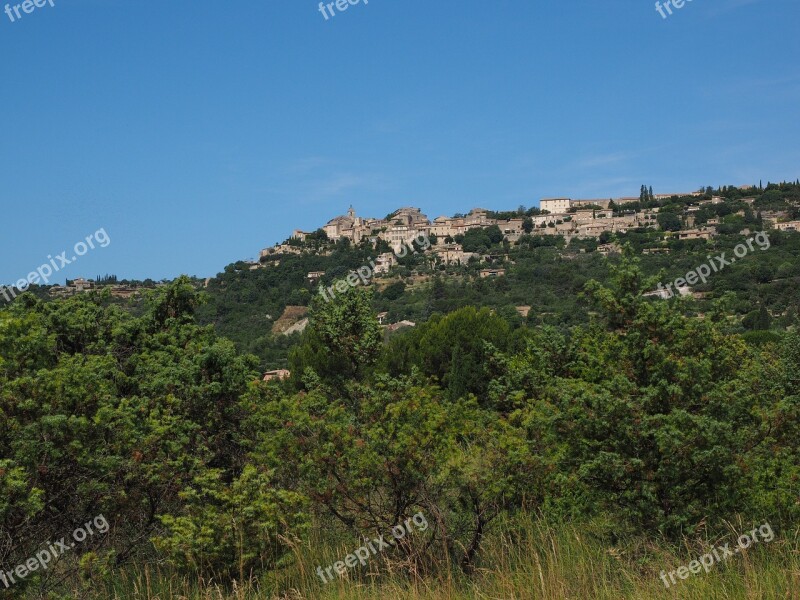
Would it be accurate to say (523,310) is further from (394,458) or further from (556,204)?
(556,204)

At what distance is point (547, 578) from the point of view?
476cm

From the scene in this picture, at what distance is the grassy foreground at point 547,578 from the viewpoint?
439cm

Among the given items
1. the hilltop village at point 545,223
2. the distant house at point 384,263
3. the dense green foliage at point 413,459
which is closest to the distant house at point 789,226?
the hilltop village at point 545,223

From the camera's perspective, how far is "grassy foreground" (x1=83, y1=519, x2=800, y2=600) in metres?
4.39

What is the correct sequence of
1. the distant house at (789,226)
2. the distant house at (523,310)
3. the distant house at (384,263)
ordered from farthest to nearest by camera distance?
the distant house at (384,263) < the distant house at (789,226) < the distant house at (523,310)

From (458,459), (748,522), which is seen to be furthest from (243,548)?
(748,522)

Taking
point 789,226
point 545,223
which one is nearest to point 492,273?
point 789,226

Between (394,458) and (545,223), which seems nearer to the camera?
(394,458)

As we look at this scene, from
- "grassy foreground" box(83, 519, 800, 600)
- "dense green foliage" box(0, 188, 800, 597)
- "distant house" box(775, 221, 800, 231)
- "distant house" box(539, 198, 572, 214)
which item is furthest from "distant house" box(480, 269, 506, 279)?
"grassy foreground" box(83, 519, 800, 600)

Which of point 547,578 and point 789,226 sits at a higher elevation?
point 789,226

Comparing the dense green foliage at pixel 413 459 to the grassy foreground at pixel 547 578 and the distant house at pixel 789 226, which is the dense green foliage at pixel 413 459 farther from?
the distant house at pixel 789 226

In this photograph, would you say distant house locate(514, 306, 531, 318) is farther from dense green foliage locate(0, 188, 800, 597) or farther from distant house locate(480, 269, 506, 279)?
dense green foliage locate(0, 188, 800, 597)

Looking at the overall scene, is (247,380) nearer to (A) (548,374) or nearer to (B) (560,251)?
(A) (548,374)

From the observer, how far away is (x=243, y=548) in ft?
17.9
